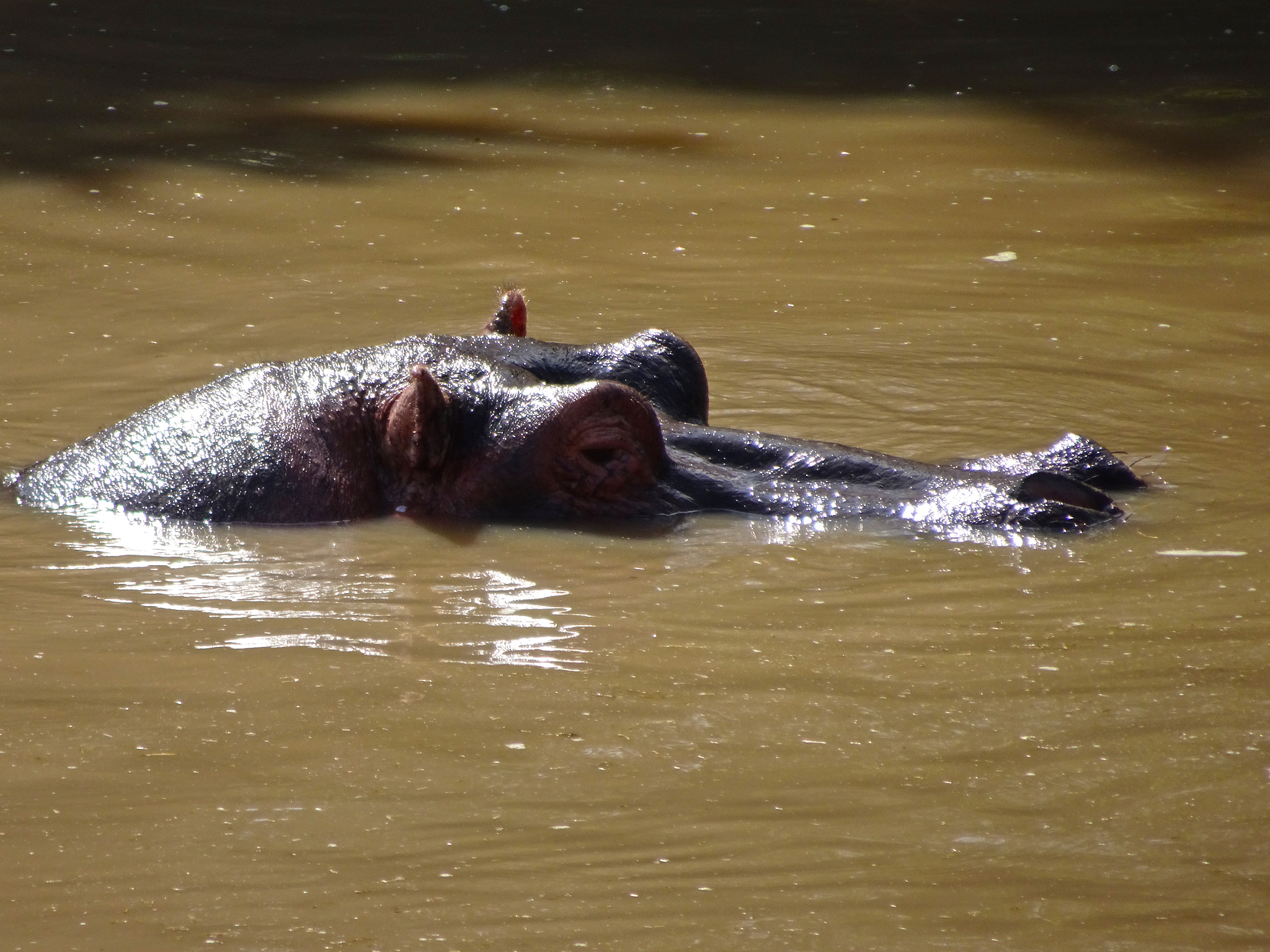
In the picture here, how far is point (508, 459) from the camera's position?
189 inches

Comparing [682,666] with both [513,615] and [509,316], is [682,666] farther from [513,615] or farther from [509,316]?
[509,316]

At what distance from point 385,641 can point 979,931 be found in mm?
1710

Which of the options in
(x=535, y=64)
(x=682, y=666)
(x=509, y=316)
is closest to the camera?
(x=682, y=666)

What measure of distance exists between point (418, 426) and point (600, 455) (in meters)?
0.50

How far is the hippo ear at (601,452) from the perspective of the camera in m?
4.65

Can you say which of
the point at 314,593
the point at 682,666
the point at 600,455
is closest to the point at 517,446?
the point at 600,455

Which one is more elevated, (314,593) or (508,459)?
(508,459)

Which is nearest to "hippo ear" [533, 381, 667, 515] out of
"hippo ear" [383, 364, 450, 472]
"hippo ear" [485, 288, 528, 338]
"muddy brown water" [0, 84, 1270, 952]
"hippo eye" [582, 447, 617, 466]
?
"hippo eye" [582, 447, 617, 466]

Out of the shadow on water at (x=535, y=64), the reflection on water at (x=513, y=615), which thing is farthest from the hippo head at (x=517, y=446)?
the shadow on water at (x=535, y=64)

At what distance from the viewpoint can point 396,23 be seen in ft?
44.5

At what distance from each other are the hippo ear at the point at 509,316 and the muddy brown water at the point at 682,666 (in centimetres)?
98

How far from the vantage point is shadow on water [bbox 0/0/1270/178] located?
1056 centimetres

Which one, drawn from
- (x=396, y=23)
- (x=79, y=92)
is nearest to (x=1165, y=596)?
(x=79, y=92)

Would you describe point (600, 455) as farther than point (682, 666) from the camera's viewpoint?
Yes
